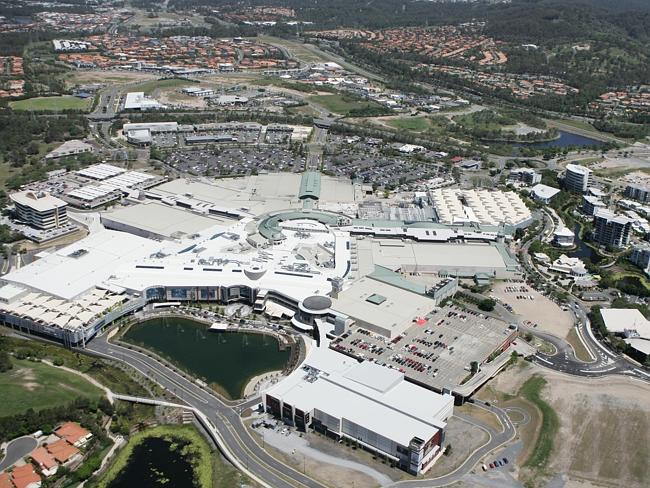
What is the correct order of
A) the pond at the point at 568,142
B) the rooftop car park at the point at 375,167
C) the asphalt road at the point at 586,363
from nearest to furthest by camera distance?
the asphalt road at the point at 586,363 → the rooftop car park at the point at 375,167 → the pond at the point at 568,142

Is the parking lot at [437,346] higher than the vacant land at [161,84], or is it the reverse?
the parking lot at [437,346]

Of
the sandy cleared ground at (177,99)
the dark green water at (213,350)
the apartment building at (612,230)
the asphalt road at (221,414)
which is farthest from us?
the sandy cleared ground at (177,99)

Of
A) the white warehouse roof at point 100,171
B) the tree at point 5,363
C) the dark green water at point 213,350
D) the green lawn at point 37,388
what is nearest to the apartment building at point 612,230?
the dark green water at point 213,350

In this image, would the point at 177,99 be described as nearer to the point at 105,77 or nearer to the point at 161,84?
the point at 161,84

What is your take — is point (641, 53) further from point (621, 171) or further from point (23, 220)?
point (23, 220)

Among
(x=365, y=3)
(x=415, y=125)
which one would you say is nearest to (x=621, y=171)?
(x=415, y=125)

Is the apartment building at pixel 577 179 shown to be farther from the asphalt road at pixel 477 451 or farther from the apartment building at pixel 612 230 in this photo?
the asphalt road at pixel 477 451

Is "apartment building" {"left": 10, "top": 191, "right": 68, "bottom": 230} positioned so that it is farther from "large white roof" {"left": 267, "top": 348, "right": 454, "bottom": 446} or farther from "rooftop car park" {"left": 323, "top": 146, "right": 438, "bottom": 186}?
"large white roof" {"left": 267, "top": 348, "right": 454, "bottom": 446}

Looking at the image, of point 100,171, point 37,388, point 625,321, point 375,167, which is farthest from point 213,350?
point 375,167
